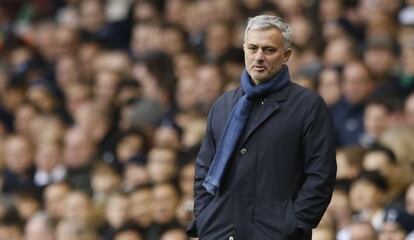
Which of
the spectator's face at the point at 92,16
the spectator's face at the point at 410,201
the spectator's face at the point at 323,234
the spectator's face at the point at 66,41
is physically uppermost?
the spectator's face at the point at 92,16

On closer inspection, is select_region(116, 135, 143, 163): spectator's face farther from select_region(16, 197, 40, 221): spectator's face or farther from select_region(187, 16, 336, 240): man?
select_region(187, 16, 336, 240): man

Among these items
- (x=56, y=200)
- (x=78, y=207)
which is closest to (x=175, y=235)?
(x=78, y=207)

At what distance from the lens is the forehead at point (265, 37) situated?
275 inches

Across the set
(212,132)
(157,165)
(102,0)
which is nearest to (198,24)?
(102,0)

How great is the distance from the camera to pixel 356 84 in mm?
12242

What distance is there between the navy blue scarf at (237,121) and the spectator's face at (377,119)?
454 cm

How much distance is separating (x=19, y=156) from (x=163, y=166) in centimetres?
267

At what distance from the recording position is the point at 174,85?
1416 centimetres

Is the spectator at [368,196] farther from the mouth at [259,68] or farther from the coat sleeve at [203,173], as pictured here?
the mouth at [259,68]

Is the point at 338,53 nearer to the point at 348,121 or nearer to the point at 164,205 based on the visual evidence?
the point at 348,121

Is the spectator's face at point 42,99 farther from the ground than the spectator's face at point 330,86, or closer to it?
farther from the ground

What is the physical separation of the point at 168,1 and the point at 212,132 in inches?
357

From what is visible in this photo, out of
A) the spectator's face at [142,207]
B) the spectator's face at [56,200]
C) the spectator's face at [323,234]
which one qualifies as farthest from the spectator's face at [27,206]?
the spectator's face at [323,234]

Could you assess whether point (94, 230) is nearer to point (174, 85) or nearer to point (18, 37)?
point (174, 85)
